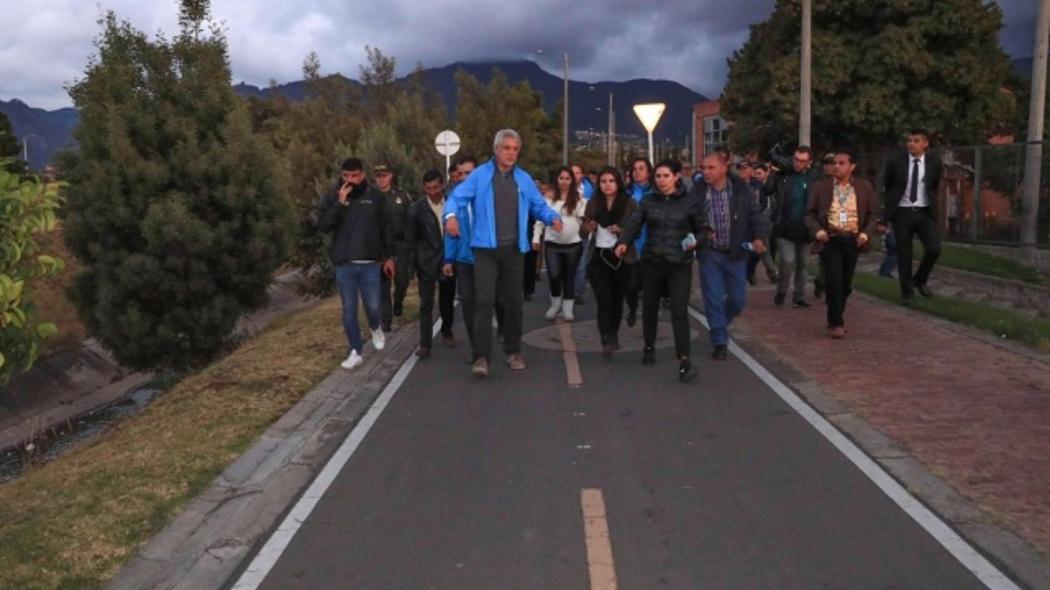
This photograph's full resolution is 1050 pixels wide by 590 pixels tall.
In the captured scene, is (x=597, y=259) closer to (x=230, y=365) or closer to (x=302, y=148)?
(x=230, y=365)

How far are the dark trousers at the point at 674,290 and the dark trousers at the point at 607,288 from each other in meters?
0.85

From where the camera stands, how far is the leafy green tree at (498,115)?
146 feet

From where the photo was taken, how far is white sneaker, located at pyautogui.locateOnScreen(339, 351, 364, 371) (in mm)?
10070

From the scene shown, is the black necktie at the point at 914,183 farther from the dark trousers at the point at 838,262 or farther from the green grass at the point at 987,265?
the green grass at the point at 987,265

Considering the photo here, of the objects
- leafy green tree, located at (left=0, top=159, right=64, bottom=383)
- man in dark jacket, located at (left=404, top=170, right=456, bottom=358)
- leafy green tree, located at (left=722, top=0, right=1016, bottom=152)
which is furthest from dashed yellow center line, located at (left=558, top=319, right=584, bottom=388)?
leafy green tree, located at (left=722, top=0, right=1016, bottom=152)

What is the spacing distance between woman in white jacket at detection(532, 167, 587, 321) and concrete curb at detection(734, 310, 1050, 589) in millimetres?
4138

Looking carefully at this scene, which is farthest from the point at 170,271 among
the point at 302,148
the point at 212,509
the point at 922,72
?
the point at 922,72

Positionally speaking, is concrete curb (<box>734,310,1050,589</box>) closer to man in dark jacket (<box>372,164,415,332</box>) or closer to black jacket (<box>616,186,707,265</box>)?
black jacket (<box>616,186,707,265</box>)

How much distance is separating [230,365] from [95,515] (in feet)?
17.9

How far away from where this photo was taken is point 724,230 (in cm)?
963

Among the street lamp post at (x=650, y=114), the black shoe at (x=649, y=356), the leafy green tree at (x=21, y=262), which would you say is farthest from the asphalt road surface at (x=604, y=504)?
the street lamp post at (x=650, y=114)

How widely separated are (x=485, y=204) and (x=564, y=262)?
3.54m

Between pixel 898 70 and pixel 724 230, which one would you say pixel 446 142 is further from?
pixel 724 230

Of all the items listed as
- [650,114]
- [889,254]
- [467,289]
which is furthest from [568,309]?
[889,254]
